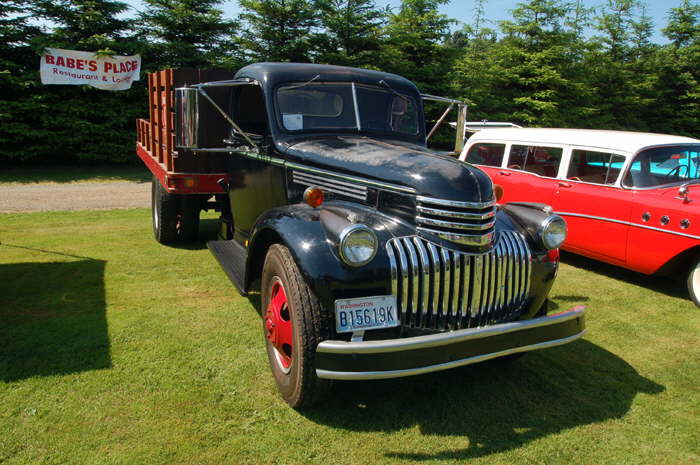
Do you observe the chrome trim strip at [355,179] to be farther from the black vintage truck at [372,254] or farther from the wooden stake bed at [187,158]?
the wooden stake bed at [187,158]

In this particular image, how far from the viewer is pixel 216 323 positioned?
416cm

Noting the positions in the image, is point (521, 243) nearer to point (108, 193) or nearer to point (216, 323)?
point (216, 323)

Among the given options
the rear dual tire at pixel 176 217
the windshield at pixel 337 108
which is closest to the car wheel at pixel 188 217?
the rear dual tire at pixel 176 217

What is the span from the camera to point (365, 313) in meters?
2.64

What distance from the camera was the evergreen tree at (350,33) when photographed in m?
15.3

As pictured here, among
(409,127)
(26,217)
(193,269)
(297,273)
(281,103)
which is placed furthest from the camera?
(26,217)

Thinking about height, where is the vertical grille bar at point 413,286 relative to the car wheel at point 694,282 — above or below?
above

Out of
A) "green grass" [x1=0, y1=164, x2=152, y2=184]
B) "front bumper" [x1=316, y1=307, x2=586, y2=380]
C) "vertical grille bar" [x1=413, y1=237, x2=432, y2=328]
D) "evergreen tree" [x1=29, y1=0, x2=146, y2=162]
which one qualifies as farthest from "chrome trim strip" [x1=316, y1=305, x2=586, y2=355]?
"evergreen tree" [x1=29, y1=0, x2=146, y2=162]

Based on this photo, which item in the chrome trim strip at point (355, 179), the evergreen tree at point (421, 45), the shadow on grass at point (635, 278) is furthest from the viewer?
the evergreen tree at point (421, 45)

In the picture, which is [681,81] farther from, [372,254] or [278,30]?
[372,254]

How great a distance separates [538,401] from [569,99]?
58.1 feet

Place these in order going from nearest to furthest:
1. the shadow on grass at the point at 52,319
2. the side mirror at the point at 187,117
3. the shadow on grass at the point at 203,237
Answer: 1. the shadow on grass at the point at 52,319
2. the side mirror at the point at 187,117
3. the shadow on grass at the point at 203,237

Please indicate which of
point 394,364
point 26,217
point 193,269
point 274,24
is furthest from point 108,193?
point 394,364

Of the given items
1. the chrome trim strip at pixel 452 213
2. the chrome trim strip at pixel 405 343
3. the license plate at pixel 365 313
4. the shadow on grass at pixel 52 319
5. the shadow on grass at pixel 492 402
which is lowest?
the shadow on grass at pixel 492 402
